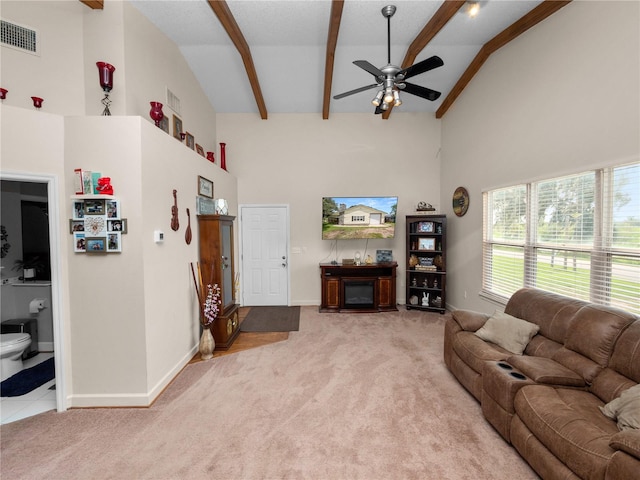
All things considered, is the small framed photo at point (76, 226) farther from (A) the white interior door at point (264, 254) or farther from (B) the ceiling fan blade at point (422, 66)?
(B) the ceiling fan blade at point (422, 66)

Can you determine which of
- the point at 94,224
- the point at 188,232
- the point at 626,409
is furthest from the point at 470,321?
the point at 94,224

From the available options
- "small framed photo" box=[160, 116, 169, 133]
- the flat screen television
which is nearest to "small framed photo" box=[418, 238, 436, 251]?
the flat screen television

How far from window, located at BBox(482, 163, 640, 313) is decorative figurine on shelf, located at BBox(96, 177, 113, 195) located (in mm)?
4592

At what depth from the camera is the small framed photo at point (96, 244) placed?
2469 mm

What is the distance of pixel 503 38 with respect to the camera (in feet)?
12.3

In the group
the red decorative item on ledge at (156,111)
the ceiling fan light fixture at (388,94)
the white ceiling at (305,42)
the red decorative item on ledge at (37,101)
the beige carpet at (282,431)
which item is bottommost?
the beige carpet at (282,431)

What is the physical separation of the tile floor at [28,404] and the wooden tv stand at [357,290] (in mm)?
3800

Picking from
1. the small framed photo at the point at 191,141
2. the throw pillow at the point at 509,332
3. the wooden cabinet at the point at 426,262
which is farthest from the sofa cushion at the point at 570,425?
the small framed photo at the point at 191,141

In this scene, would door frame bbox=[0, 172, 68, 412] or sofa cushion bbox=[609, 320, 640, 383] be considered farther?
door frame bbox=[0, 172, 68, 412]

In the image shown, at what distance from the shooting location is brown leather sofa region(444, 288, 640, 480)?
57.6 inches

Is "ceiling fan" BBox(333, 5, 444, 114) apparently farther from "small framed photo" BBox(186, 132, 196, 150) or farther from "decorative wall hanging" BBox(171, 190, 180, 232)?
"small framed photo" BBox(186, 132, 196, 150)

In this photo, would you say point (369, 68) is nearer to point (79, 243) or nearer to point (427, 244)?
point (79, 243)

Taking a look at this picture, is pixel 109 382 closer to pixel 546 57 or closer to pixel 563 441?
pixel 563 441

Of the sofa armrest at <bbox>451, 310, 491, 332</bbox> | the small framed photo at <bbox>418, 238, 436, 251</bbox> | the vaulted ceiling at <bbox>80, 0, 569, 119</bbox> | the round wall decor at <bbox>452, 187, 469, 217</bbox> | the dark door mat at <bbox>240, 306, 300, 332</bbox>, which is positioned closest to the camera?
the sofa armrest at <bbox>451, 310, 491, 332</bbox>
